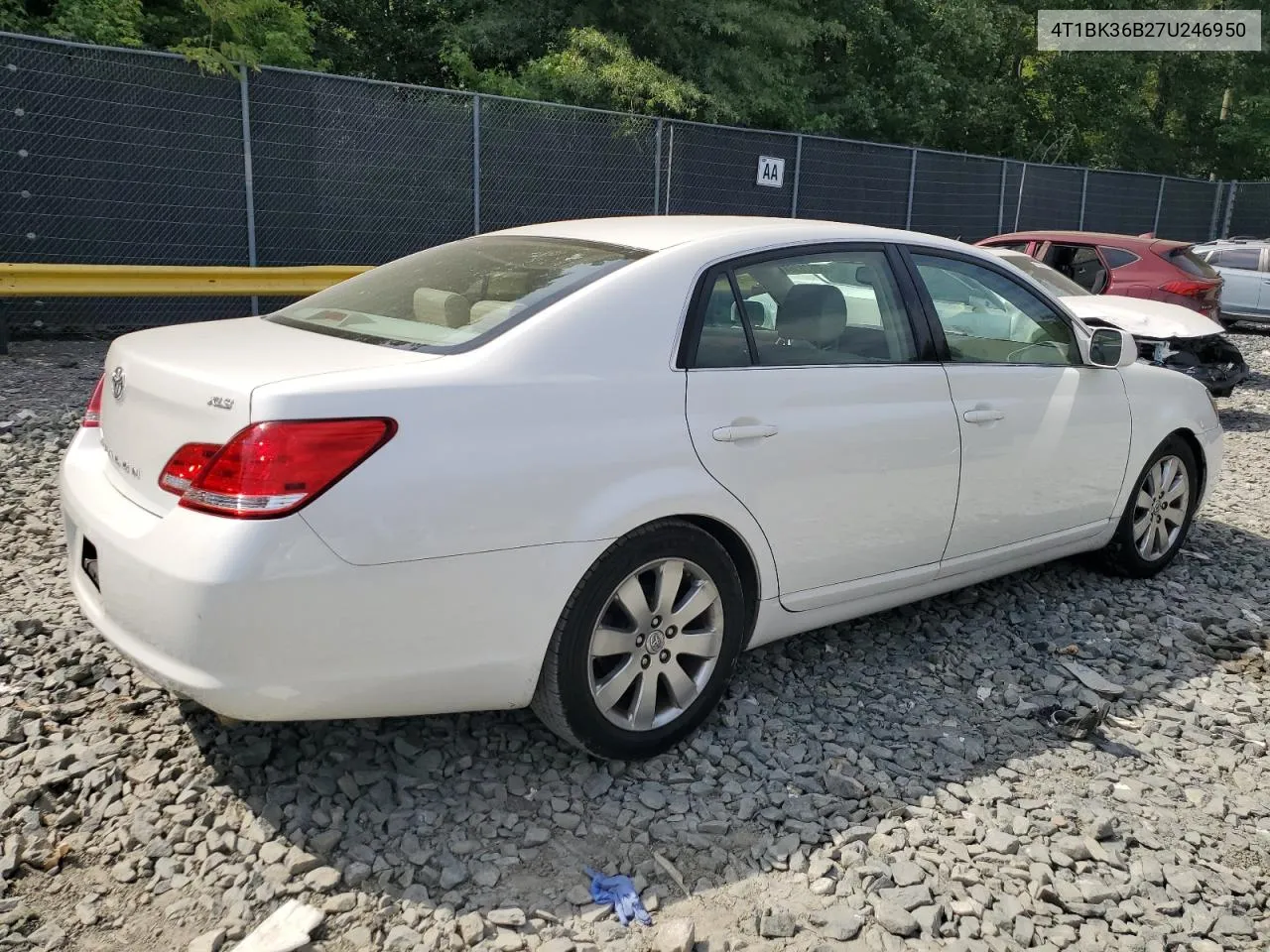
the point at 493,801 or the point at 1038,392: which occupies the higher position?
the point at 1038,392

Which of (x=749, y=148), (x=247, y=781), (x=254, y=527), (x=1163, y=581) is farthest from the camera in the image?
(x=749, y=148)

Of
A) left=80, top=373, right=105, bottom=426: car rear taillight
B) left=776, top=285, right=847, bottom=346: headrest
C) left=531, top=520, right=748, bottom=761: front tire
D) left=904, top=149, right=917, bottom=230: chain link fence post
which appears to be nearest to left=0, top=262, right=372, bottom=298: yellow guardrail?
left=80, top=373, right=105, bottom=426: car rear taillight

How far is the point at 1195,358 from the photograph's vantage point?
29.4ft

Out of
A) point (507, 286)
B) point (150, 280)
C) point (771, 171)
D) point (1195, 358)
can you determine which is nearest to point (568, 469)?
point (507, 286)

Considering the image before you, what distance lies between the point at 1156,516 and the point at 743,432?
2.84 meters

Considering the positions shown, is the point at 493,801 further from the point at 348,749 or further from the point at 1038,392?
the point at 1038,392

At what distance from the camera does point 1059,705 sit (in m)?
3.81

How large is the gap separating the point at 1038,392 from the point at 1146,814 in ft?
5.52

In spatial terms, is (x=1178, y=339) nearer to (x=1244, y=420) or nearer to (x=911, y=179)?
(x=1244, y=420)

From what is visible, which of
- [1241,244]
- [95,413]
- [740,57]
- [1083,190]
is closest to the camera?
[95,413]

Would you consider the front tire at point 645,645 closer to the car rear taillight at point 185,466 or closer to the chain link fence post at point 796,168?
the car rear taillight at point 185,466

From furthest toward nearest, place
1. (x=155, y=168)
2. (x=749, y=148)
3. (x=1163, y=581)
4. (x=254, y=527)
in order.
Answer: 1. (x=749, y=148)
2. (x=155, y=168)
3. (x=1163, y=581)
4. (x=254, y=527)

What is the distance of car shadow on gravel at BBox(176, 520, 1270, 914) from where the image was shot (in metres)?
2.79

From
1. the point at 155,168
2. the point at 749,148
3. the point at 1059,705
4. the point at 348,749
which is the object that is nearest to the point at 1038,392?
the point at 1059,705
